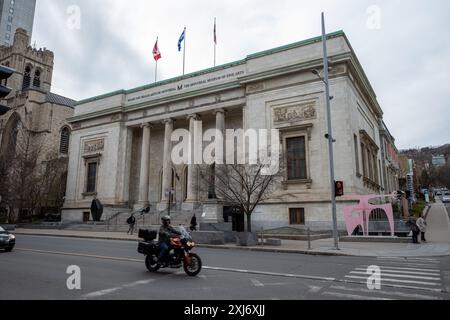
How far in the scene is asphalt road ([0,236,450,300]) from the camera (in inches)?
274

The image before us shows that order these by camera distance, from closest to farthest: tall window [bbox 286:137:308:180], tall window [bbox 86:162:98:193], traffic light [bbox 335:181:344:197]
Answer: traffic light [bbox 335:181:344:197], tall window [bbox 286:137:308:180], tall window [bbox 86:162:98:193]

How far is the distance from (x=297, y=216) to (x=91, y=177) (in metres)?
28.9

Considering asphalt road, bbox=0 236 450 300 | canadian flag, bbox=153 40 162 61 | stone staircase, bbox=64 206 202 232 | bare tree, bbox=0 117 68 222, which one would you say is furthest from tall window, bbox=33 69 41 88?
asphalt road, bbox=0 236 450 300

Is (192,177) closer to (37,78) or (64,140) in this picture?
(64,140)

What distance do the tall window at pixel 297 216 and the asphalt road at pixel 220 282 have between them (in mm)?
16944

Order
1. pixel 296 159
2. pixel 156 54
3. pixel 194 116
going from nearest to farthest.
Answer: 1. pixel 296 159
2. pixel 194 116
3. pixel 156 54

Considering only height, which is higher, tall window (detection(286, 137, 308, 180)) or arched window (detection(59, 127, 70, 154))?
arched window (detection(59, 127, 70, 154))

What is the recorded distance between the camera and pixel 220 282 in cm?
841

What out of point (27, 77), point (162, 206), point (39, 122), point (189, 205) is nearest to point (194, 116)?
point (189, 205)

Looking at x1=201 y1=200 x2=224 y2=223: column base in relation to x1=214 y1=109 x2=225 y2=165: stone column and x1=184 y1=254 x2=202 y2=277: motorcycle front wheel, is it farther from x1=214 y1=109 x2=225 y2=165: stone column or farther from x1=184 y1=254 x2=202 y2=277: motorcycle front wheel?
x1=184 y1=254 x2=202 y2=277: motorcycle front wheel

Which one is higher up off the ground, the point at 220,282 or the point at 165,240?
the point at 165,240

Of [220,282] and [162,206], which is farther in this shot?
[162,206]

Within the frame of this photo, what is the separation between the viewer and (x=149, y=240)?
10367 mm

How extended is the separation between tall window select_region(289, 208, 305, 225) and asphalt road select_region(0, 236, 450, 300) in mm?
16944
